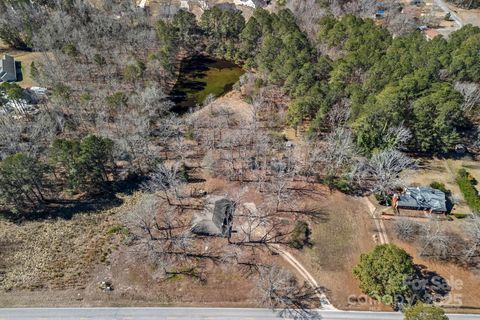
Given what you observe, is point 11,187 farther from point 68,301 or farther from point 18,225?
point 68,301

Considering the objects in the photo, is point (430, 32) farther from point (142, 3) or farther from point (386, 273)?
point (142, 3)

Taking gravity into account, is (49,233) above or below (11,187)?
below

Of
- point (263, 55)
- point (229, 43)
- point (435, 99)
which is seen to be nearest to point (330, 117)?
point (435, 99)

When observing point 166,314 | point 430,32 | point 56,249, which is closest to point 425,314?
point 166,314

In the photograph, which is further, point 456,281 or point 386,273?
point 456,281

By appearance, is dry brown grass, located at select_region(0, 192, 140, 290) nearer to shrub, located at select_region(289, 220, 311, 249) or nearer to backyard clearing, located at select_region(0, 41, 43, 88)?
shrub, located at select_region(289, 220, 311, 249)

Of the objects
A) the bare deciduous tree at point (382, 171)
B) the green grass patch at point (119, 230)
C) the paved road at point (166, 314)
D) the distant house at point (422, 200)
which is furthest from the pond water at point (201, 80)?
the distant house at point (422, 200)
